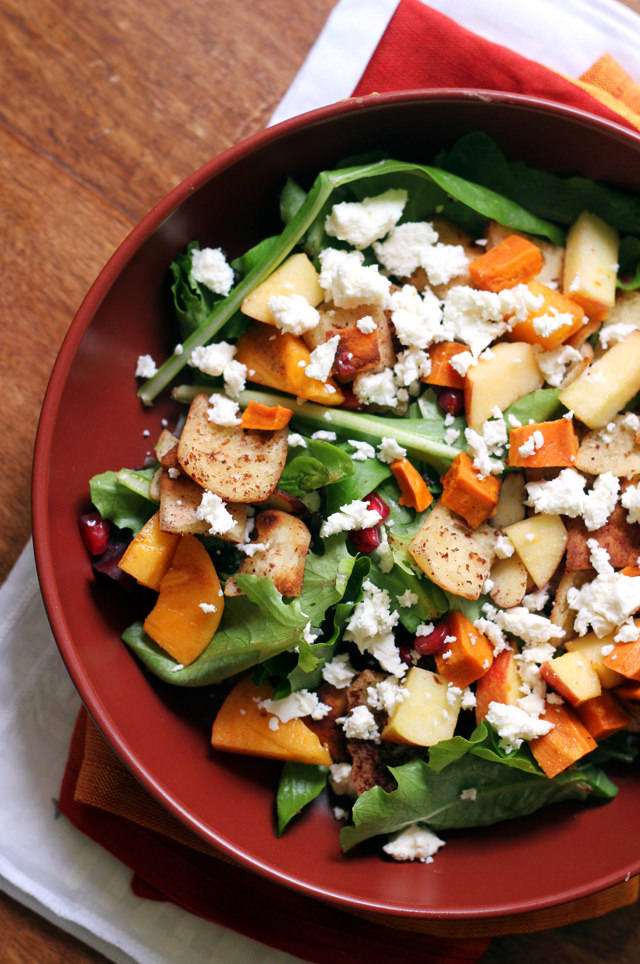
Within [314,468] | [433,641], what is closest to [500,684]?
[433,641]

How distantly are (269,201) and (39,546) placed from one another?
1109 millimetres

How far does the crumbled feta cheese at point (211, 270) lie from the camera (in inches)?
77.6

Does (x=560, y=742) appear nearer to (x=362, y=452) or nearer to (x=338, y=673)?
(x=338, y=673)

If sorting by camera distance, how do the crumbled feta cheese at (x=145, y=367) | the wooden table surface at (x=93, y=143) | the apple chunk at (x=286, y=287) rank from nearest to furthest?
the apple chunk at (x=286, y=287) → the crumbled feta cheese at (x=145, y=367) → the wooden table surface at (x=93, y=143)

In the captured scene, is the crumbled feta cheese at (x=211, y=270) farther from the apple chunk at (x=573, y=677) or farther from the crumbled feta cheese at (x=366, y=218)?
the apple chunk at (x=573, y=677)

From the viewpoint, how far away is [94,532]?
192cm

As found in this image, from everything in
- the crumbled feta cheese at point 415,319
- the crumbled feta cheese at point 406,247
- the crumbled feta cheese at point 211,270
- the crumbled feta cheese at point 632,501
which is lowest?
the crumbled feta cheese at point 211,270

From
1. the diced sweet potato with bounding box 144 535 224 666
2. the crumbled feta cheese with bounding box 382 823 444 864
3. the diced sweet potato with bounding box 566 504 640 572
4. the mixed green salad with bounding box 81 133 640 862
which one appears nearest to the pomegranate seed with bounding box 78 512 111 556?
the mixed green salad with bounding box 81 133 640 862

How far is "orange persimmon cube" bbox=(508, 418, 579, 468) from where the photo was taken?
1.90 m

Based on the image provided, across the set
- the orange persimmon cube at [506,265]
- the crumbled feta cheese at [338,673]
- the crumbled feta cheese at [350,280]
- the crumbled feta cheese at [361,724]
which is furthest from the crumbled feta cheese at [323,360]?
the crumbled feta cheese at [361,724]

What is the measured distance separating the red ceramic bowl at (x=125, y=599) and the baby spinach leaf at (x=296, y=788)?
0.07 metres

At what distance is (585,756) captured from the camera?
6.83 ft

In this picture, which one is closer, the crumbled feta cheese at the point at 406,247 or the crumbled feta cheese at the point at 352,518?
the crumbled feta cheese at the point at 352,518

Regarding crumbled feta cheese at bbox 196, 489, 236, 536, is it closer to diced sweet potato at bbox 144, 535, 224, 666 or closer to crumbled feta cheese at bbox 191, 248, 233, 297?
diced sweet potato at bbox 144, 535, 224, 666
